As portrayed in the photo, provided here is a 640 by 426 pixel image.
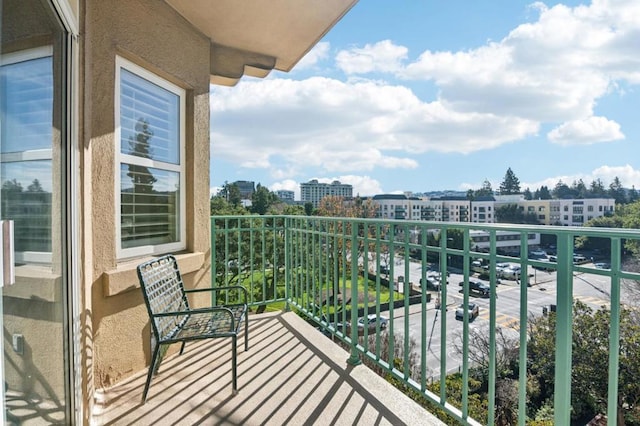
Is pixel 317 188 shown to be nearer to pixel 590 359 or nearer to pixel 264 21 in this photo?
pixel 264 21

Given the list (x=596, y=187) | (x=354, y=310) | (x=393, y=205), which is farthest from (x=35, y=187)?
(x=596, y=187)

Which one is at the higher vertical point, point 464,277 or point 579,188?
point 579,188

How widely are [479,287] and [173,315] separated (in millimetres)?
1763

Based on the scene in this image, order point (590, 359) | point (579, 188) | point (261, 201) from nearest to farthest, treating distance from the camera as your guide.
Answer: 1. point (590, 359)
2. point (261, 201)
3. point (579, 188)

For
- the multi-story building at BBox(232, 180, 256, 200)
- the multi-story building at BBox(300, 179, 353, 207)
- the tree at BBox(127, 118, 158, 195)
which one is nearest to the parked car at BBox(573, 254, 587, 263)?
the tree at BBox(127, 118, 158, 195)

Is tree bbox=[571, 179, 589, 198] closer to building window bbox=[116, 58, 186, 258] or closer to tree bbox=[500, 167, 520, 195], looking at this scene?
tree bbox=[500, 167, 520, 195]

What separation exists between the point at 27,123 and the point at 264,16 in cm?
248

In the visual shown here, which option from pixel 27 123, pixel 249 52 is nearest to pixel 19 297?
pixel 27 123

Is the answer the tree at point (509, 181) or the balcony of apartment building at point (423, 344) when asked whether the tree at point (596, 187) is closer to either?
the tree at point (509, 181)

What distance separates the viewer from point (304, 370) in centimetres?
251

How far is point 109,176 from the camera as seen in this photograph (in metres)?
2.36

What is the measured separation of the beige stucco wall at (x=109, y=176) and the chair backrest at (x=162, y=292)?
19 cm

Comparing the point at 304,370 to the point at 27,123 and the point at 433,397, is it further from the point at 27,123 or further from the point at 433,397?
the point at 27,123

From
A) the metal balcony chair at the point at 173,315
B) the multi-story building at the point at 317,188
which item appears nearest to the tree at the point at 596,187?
the multi-story building at the point at 317,188
